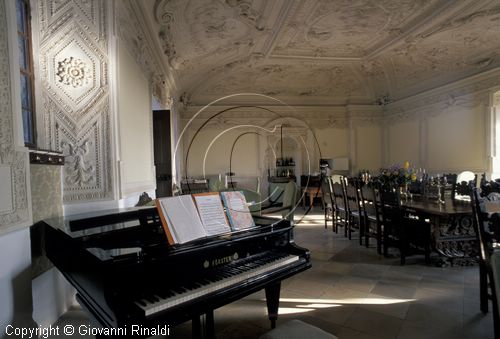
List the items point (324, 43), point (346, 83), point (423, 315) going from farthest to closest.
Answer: point (346, 83)
point (324, 43)
point (423, 315)

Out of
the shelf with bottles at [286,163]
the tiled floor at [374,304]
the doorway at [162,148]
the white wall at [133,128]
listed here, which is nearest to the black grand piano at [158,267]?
the tiled floor at [374,304]

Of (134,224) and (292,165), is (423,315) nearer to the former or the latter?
(134,224)

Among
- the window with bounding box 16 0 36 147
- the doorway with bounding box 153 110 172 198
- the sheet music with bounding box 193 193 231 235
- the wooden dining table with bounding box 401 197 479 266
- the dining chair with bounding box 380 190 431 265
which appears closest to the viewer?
the sheet music with bounding box 193 193 231 235

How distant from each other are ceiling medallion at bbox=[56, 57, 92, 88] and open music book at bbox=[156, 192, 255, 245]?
59.3 inches

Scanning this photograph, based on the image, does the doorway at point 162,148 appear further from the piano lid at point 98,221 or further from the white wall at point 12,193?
the white wall at point 12,193

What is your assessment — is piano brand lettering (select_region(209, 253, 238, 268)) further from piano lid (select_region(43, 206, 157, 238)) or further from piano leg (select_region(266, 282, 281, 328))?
piano lid (select_region(43, 206, 157, 238))

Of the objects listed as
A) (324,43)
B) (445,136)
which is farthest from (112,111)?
(445,136)

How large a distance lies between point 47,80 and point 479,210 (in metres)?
3.33

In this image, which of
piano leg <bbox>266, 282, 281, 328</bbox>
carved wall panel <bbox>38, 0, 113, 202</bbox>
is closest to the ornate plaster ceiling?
carved wall panel <bbox>38, 0, 113, 202</bbox>

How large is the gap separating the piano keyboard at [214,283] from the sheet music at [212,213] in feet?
0.72

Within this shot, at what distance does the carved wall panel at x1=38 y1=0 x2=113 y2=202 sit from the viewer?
2.23 m

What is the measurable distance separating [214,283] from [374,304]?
69.7 inches

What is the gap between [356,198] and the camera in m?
4.45

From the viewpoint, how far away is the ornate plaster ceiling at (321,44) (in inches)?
A: 178
